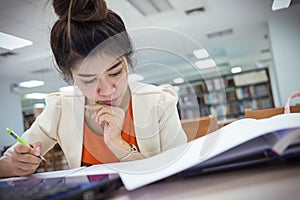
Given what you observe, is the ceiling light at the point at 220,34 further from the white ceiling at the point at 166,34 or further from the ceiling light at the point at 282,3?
the ceiling light at the point at 282,3

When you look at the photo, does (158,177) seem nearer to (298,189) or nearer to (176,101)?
(298,189)

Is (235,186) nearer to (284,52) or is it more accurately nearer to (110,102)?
(110,102)

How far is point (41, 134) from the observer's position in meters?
0.58

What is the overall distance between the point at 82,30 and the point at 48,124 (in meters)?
0.23

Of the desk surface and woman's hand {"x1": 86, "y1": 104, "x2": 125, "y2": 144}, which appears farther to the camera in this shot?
woman's hand {"x1": 86, "y1": 104, "x2": 125, "y2": 144}

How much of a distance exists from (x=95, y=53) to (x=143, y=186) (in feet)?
1.02

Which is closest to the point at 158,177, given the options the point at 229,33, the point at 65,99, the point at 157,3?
the point at 65,99

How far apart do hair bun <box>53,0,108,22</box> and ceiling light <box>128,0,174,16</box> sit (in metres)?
1.92

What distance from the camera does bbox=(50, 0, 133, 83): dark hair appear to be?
0.50 meters

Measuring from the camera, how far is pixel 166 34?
19.8 inches

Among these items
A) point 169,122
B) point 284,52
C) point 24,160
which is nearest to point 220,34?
point 284,52

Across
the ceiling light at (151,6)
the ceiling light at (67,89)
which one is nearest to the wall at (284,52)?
the ceiling light at (151,6)

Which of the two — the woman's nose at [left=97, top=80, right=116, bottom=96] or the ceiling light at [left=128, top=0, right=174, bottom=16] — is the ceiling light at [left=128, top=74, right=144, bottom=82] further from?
the ceiling light at [left=128, top=0, right=174, bottom=16]

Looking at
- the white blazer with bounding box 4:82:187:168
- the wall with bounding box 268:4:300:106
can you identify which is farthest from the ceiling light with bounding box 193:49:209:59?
the wall with bounding box 268:4:300:106
